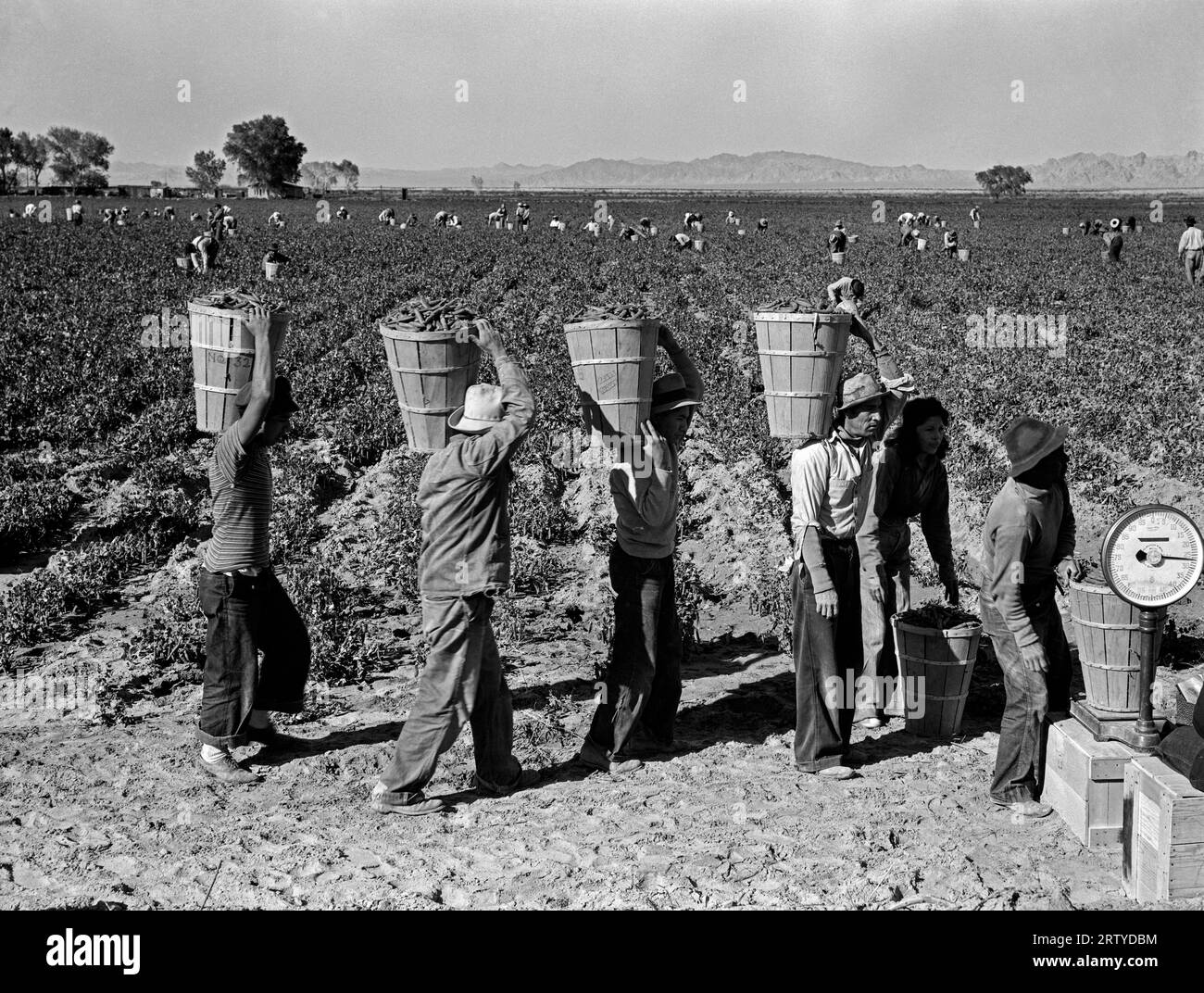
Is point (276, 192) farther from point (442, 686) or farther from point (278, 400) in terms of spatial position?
point (442, 686)

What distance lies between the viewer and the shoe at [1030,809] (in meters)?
4.81

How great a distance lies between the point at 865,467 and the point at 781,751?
1.39 meters

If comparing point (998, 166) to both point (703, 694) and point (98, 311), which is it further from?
point (703, 694)

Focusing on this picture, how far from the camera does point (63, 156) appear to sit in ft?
406

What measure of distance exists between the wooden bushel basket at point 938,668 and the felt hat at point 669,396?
5.15 feet

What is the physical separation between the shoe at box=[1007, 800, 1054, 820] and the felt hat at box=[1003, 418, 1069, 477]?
52.9 inches

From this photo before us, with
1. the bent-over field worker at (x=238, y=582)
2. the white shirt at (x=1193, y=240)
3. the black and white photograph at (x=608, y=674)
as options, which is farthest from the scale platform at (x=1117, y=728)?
the white shirt at (x=1193, y=240)

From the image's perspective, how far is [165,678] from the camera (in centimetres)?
648

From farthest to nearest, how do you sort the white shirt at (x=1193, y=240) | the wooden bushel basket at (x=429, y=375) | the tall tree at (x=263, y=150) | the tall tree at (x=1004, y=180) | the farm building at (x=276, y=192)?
the tall tree at (x=263, y=150) → the tall tree at (x=1004, y=180) → the farm building at (x=276, y=192) → the white shirt at (x=1193, y=240) → the wooden bushel basket at (x=429, y=375)

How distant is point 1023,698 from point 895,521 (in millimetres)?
1289

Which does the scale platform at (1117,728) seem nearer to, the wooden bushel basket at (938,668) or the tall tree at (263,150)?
the wooden bushel basket at (938,668)

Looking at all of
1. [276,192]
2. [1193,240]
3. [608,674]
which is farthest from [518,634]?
[276,192]

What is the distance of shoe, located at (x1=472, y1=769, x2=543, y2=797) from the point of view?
17.0 feet
